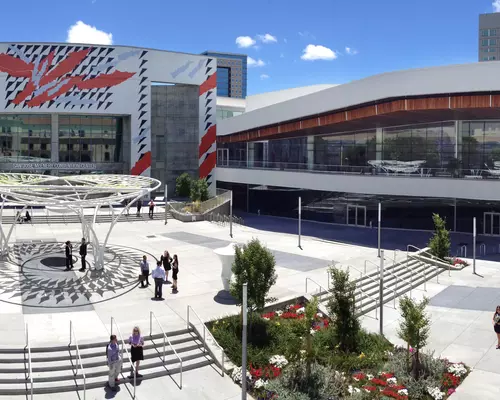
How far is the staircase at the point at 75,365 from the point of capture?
1376 centimetres

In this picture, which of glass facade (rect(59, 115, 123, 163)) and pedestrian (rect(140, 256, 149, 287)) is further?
glass facade (rect(59, 115, 123, 163))

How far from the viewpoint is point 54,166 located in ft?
179

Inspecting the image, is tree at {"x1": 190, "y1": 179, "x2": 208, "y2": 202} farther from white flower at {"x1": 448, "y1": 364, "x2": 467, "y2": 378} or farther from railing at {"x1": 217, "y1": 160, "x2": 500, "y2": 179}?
white flower at {"x1": 448, "y1": 364, "x2": 467, "y2": 378}

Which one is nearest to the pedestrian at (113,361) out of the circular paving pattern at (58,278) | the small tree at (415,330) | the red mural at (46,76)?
the circular paving pattern at (58,278)

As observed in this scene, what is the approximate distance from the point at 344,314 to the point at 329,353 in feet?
4.00

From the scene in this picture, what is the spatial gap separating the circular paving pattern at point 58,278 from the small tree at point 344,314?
906cm

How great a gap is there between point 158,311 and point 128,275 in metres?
5.75

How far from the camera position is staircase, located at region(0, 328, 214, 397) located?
542 inches

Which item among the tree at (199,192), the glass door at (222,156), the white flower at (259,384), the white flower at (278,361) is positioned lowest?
the white flower at (259,384)

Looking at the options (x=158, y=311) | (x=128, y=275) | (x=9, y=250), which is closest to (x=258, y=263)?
(x=158, y=311)

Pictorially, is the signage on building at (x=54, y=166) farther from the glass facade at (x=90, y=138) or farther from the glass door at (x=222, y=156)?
the glass door at (x=222, y=156)

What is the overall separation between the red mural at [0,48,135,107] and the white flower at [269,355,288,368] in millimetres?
43036

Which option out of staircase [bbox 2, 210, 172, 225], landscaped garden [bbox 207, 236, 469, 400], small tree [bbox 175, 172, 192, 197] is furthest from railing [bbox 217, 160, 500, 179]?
landscaped garden [bbox 207, 236, 469, 400]

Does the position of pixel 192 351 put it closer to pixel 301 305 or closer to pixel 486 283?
pixel 301 305
